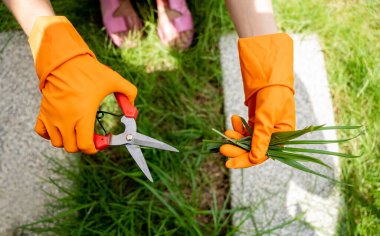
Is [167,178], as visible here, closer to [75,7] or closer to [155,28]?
[155,28]

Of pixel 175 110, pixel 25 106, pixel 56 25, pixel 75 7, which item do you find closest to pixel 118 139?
pixel 56 25

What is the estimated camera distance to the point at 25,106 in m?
1.87

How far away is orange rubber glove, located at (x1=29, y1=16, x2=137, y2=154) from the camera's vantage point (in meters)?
1.24

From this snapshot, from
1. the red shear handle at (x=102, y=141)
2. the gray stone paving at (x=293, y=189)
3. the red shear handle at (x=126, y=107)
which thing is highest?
the red shear handle at (x=126, y=107)

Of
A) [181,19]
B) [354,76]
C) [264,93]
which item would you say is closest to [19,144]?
[181,19]

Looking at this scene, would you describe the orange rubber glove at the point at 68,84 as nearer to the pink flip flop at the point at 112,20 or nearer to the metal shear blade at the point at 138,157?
the metal shear blade at the point at 138,157

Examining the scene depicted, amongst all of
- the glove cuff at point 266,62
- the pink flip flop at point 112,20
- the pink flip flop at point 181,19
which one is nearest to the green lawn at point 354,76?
the pink flip flop at point 181,19

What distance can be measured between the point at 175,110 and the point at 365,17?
1157mm

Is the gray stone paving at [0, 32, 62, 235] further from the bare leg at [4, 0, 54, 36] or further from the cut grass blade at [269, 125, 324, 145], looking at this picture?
the cut grass blade at [269, 125, 324, 145]

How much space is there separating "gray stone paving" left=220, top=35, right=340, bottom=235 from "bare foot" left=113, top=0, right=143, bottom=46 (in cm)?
58

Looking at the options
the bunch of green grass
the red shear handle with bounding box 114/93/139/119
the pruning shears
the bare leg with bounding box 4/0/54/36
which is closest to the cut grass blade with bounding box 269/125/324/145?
the bunch of green grass

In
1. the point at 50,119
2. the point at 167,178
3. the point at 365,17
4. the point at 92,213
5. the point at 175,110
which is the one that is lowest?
the point at 92,213

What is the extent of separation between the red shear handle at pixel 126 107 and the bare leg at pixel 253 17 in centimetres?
52

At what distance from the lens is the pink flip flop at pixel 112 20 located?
199 cm
